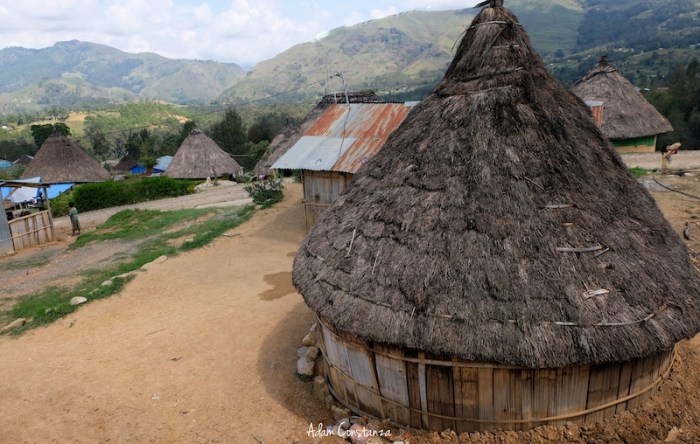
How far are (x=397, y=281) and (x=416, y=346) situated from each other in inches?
35.2

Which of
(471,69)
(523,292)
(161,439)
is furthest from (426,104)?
(161,439)

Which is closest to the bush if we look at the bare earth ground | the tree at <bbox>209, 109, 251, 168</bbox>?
the bare earth ground

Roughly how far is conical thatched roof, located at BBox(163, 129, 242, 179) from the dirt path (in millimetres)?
23833

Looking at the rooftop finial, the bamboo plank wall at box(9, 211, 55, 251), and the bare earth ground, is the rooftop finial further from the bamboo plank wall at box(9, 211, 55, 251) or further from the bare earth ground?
the bamboo plank wall at box(9, 211, 55, 251)

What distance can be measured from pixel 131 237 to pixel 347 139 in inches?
420

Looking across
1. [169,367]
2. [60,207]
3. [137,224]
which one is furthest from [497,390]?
[60,207]

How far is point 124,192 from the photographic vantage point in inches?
1155

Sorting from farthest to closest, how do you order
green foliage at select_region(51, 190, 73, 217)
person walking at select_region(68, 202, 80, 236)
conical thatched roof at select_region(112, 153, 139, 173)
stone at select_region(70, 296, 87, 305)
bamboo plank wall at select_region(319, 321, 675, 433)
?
conical thatched roof at select_region(112, 153, 139, 173)
green foliage at select_region(51, 190, 73, 217)
person walking at select_region(68, 202, 80, 236)
stone at select_region(70, 296, 87, 305)
bamboo plank wall at select_region(319, 321, 675, 433)

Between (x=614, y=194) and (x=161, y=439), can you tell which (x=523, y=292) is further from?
(x=161, y=439)

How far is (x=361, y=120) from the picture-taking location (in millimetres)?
16516

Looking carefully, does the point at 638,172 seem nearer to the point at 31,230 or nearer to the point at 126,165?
the point at 31,230

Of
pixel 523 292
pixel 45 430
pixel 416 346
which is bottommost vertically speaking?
pixel 45 430

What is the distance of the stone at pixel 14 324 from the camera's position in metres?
11.5

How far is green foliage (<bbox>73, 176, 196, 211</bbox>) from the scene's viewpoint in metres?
28.0
